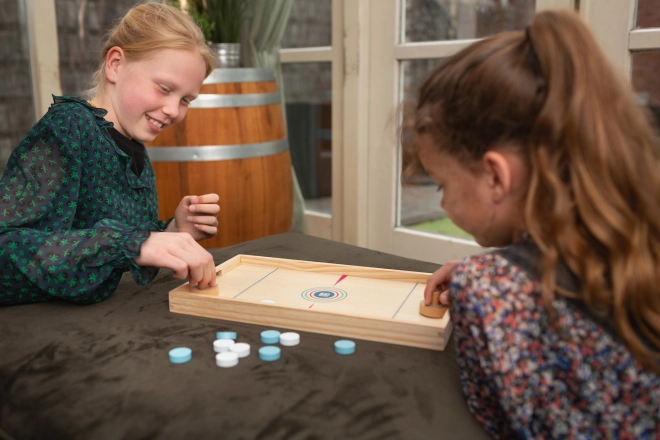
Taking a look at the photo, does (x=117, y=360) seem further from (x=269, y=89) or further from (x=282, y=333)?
(x=269, y=89)

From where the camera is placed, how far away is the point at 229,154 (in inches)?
69.8

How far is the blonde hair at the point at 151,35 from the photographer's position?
1.19 metres

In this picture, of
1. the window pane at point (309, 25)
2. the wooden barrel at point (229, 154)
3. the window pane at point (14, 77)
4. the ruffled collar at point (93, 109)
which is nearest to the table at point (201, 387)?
the ruffled collar at point (93, 109)

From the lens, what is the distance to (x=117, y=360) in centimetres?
82

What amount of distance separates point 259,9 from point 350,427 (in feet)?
6.28

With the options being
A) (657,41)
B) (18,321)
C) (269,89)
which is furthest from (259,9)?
(18,321)

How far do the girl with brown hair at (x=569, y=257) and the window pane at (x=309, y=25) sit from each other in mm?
1761

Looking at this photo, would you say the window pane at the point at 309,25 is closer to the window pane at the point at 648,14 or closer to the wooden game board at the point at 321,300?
the window pane at the point at 648,14

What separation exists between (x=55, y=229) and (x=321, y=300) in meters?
0.47

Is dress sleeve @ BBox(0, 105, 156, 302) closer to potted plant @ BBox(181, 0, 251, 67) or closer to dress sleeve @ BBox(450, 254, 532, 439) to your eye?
dress sleeve @ BBox(450, 254, 532, 439)

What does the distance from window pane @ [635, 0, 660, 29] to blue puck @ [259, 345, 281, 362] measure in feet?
4.21

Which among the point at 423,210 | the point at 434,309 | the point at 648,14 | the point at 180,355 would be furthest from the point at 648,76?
the point at 180,355

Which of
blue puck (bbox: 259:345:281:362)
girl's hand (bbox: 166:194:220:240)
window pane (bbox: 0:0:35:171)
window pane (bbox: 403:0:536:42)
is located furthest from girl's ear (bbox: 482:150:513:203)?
window pane (bbox: 0:0:35:171)

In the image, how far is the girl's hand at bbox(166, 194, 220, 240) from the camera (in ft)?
4.06
